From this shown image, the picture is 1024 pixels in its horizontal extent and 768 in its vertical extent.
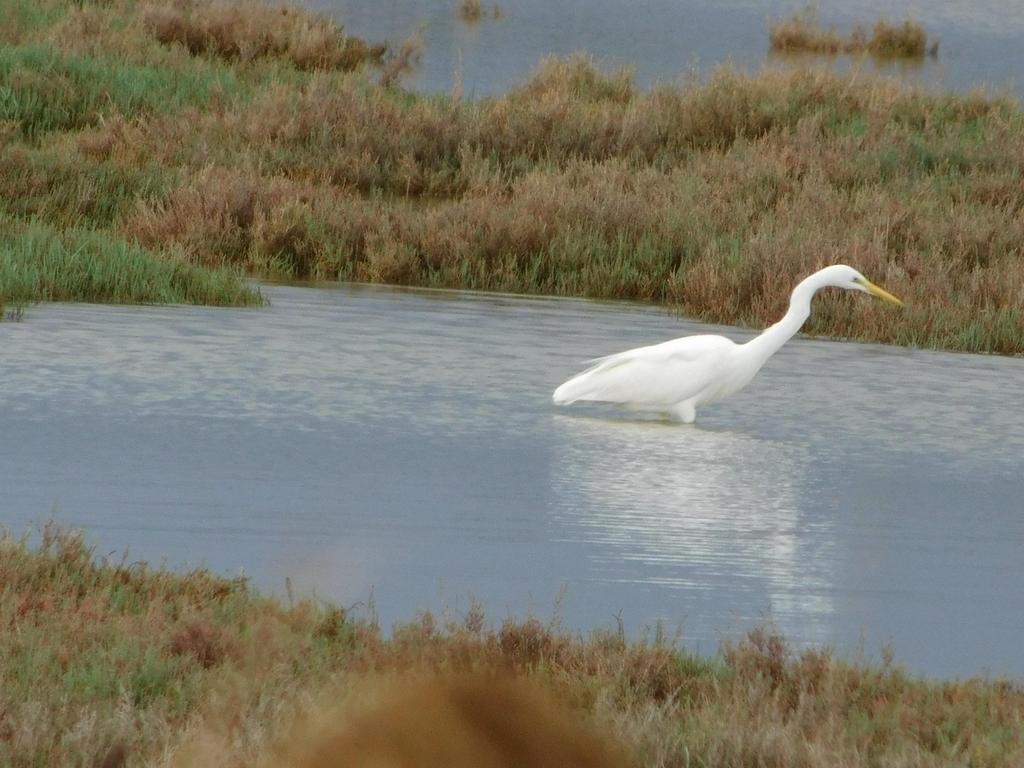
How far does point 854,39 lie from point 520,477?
3423cm

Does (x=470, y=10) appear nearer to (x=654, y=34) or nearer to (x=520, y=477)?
(x=654, y=34)

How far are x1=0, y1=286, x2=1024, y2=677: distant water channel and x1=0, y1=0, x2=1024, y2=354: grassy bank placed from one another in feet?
8.15

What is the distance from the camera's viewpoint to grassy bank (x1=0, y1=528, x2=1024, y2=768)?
3992mm

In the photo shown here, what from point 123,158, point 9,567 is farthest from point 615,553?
point 123,158

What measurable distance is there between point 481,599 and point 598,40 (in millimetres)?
35212

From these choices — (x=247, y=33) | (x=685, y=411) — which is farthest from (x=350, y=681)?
(x=247, y=33)

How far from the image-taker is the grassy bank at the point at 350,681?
399 centimetres

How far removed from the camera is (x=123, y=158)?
17.7 meters

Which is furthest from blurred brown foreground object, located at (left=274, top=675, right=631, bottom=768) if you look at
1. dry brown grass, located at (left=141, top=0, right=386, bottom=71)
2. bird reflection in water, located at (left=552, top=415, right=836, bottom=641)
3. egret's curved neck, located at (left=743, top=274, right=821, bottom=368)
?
dry brown grass, located at (left=141, top=0, right=386, bottom=71)

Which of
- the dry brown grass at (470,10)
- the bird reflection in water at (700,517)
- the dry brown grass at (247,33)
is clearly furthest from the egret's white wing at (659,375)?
the dry brown grass at (470,10)

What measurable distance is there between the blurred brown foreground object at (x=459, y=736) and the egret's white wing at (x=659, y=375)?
25.6 ft

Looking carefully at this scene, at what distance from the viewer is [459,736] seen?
1.40 metres

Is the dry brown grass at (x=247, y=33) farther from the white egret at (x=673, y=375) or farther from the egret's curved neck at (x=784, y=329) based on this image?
the white egret at (x=673, y=375)

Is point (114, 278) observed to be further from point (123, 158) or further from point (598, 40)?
point (598, 40)
